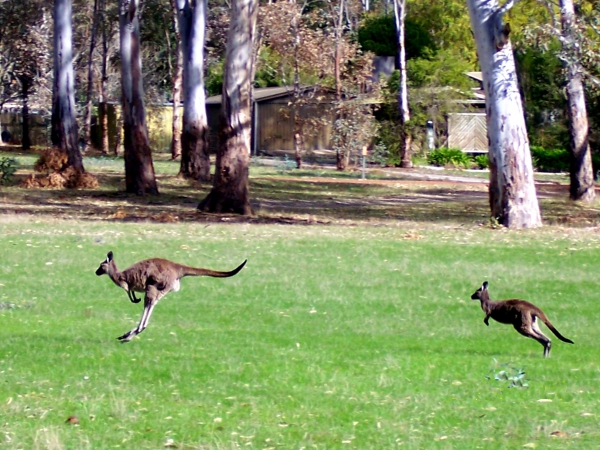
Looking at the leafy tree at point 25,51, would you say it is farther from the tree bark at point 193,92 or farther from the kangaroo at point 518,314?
the kangaroo at point 518,314

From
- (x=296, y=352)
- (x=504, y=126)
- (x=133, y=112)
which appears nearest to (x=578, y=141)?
(x=504, y=126)

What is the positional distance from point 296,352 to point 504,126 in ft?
43.6

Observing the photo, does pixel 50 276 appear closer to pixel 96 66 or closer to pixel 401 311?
pixel 401 311

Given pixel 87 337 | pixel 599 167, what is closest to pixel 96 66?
pixel 599 167

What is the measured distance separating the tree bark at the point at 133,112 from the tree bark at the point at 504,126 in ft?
35.7

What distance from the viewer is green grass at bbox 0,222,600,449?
6969mm

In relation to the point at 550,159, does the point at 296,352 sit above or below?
below

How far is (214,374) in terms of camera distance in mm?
8484

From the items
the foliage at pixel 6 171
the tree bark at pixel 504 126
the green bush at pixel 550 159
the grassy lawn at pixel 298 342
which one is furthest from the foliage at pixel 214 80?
the grassy lawn at pixel 298 342

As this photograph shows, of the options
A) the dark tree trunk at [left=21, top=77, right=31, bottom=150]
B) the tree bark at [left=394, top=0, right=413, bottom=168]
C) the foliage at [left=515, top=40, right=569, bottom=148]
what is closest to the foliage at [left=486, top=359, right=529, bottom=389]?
the foliage at [left=515, top=40, right=569, bottom=148]

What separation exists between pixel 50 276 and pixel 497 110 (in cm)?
1133

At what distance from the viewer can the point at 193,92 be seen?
3322 centimetres

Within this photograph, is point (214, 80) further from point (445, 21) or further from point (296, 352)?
point (296, 352)

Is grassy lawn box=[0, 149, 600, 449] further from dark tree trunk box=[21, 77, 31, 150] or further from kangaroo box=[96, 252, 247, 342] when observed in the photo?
dark tree trunk box=[21, 77, 31, 150]
